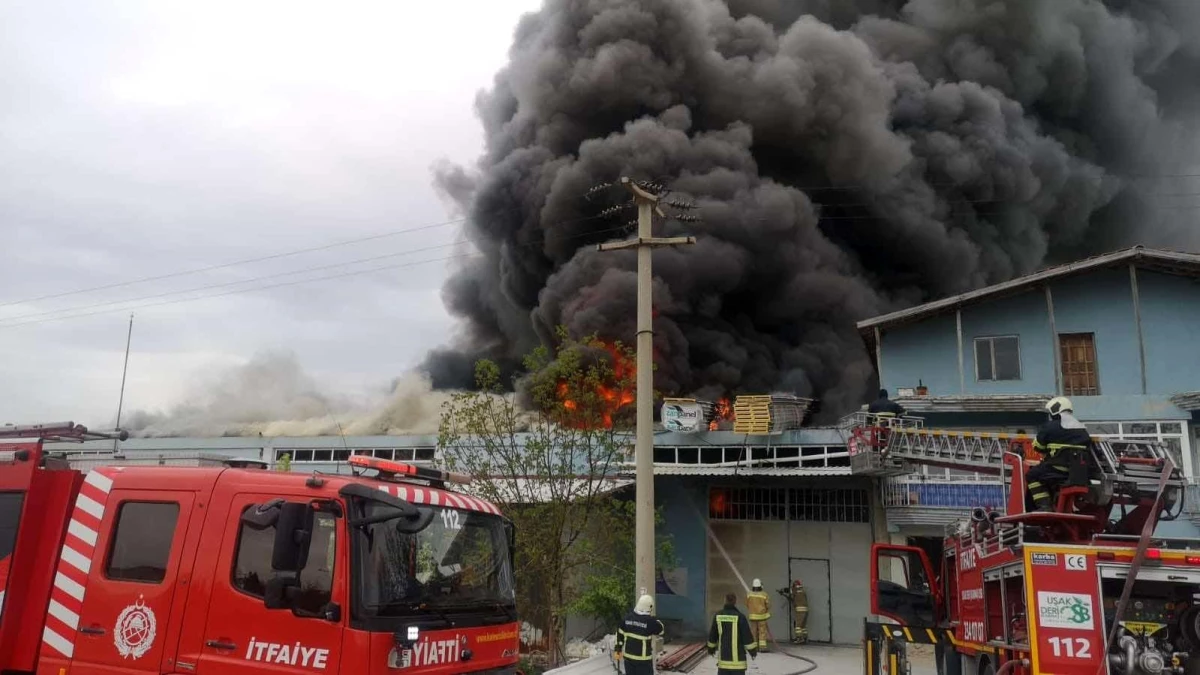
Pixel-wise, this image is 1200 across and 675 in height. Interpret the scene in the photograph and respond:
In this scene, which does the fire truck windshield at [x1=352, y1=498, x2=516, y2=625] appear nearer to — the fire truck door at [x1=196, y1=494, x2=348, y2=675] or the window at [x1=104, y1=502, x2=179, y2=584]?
the fire truck door at [x1=196, y1=494, x2=348, y2=675]

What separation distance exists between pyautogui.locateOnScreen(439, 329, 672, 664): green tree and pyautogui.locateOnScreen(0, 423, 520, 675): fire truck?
6.13m

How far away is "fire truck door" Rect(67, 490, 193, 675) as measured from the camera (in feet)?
15.8

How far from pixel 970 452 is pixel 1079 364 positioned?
24.4 ft

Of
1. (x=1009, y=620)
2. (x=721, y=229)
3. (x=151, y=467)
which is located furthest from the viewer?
(x=721, y=229)

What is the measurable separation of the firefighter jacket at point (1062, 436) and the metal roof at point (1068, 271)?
31.5ft

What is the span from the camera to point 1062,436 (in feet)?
22.2

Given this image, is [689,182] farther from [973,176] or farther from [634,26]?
[973,176]

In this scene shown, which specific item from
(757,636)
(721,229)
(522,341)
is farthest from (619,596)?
(522,341)

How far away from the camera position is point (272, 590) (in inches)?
176

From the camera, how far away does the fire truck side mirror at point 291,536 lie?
4316 millimetres

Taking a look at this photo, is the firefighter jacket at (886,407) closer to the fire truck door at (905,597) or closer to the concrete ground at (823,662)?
the fire truck door at (905,597)

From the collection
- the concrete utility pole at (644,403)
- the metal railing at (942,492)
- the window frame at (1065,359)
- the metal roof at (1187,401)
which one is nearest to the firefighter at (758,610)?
the concrete utility pole at (644,403)

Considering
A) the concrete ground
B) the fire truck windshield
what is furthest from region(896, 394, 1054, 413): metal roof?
the fire truck windshield

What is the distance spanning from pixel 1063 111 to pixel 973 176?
986 centimetres
